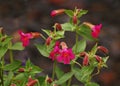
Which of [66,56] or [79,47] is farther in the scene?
[79,47]

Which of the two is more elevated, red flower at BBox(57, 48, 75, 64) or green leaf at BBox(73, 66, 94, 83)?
red flower at BBox(57, 48, 75, 64)

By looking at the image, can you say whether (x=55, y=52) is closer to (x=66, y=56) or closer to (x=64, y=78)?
(x=66, y=56)

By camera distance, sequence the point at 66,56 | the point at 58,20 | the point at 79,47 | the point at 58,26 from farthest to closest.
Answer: the point at 58,20
the point at 79,47
the point at 58,26
the point at 66,56

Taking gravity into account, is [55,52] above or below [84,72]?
above

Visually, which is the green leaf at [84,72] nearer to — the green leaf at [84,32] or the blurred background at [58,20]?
the green leaf at [84,32]

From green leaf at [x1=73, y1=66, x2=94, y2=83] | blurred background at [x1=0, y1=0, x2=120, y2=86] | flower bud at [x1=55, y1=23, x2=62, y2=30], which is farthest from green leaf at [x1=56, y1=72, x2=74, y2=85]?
blurred background at [x1=0, y1=0, x2=120, y2=86]

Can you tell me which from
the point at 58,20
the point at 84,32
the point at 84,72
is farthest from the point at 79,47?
the point at 58,20

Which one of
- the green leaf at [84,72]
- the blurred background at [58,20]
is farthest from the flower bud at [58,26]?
the blurred background at [58,20]

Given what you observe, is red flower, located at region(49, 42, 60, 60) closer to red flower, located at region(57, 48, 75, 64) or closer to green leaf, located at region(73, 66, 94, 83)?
red flower, located at region(57, 48, 75, 64)
